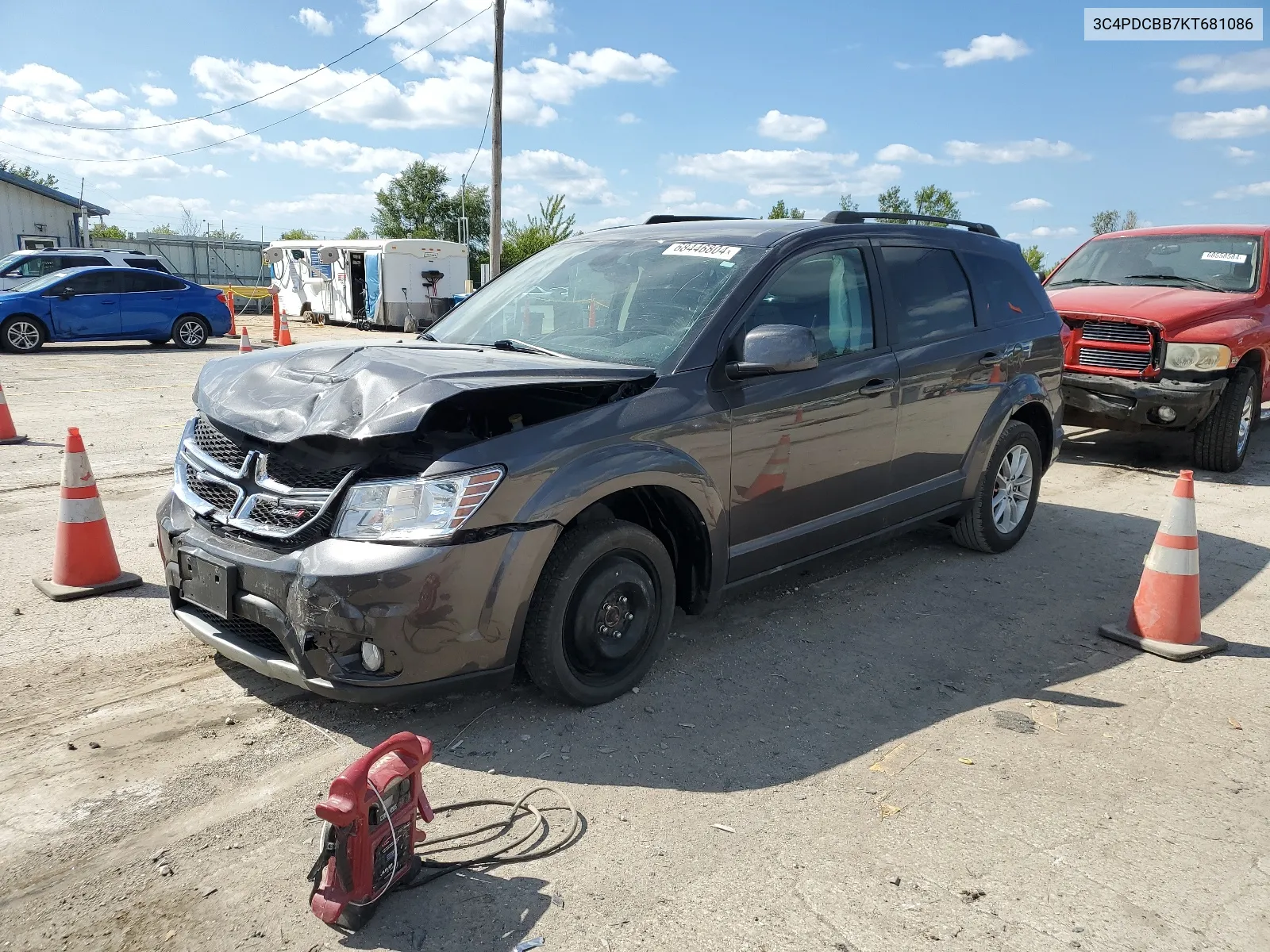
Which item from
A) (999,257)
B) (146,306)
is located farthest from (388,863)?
(146,306)

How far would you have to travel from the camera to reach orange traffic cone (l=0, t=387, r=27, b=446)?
8.59m

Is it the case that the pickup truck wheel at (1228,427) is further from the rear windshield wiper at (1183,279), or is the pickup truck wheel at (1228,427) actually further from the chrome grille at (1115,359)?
the rear windshield wiper at (1183,279)

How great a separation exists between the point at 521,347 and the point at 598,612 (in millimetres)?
1313

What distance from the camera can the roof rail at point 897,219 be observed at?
496 centimetres

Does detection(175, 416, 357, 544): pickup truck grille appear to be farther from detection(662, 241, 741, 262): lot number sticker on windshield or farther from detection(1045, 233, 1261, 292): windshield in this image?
detection(1045, 233, 1261, 292): windshield

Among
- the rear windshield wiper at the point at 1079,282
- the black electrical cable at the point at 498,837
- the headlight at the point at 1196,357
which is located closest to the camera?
the black electrical cable at the point at 498,837

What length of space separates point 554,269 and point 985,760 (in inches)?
118

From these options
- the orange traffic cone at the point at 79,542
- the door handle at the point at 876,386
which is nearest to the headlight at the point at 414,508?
the door handle at the point at 876,386

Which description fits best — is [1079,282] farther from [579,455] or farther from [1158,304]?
[579,455]

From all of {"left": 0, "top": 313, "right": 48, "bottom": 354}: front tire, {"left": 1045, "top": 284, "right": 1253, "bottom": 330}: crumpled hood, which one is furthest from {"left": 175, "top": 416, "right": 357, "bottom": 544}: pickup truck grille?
{"left": 0, "top": 313, "right": 48, "bottom": 354}: front tire

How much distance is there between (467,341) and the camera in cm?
464

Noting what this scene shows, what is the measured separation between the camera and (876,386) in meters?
4.70

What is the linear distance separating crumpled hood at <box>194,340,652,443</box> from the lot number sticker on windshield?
A: 2.63ft

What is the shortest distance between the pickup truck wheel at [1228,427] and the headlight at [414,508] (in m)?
7.66
